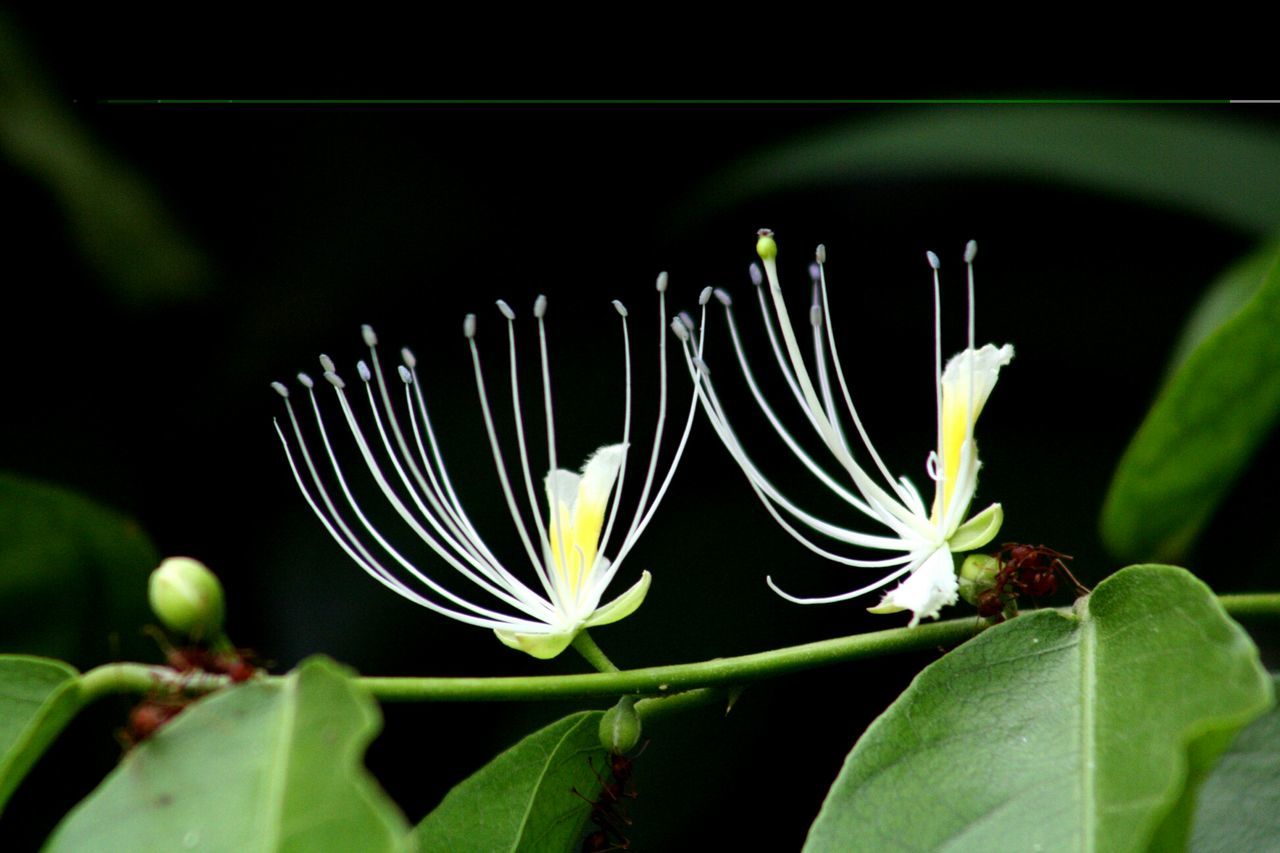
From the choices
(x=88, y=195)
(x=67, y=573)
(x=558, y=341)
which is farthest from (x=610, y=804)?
(x=88, y=195)

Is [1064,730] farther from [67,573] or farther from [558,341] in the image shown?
[558,341]

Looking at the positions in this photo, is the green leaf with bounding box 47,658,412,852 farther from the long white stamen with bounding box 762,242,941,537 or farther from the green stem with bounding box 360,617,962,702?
the long white stamen with bounding box 762,242,941,537

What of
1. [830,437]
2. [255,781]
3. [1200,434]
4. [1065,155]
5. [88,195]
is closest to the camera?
[255,781]

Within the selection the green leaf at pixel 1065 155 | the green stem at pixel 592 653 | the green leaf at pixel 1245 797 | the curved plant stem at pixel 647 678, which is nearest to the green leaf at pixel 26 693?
the curved plant stem at pixel 647 678

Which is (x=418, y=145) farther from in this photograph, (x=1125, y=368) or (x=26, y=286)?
(x=1125, y=368)

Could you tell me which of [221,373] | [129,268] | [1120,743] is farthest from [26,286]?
[1120,743]

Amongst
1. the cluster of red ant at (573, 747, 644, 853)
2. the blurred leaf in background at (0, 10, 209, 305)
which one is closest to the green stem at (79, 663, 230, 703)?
the cluster of red ant at (573, 747, 644, 853)
